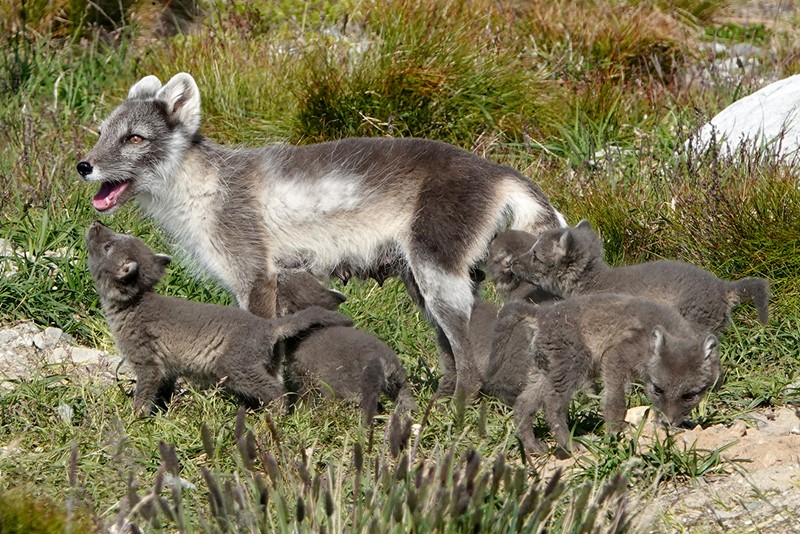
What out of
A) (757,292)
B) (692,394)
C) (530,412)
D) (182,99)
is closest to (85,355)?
(182,99)

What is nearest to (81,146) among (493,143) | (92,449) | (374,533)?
(493,143)

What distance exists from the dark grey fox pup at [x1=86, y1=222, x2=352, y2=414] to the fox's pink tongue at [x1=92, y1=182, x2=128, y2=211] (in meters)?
0.71

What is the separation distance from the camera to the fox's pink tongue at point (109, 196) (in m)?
7.03

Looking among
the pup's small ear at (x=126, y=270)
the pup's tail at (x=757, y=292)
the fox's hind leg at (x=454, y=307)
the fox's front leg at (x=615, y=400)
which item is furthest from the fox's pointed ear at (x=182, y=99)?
the pup's tail at (x=757, y=292)

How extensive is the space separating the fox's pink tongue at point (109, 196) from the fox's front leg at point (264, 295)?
1071mm

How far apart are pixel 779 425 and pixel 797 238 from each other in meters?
1.51

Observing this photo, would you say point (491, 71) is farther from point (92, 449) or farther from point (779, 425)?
point (92, 449)

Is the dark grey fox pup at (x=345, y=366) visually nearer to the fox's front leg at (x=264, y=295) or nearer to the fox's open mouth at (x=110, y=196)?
the fox's front leg at (x=264, y=295)

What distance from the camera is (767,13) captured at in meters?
14.8

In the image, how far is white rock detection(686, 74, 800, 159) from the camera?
26.6ft

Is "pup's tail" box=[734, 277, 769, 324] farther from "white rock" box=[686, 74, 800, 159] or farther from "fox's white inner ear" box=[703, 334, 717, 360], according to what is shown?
"white rock" box=[686, 74, 800, 159]

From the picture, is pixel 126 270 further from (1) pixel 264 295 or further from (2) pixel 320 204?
(2) pixel 320 204

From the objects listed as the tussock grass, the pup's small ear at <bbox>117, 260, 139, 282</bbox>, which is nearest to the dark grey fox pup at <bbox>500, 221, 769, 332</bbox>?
the tussock grass

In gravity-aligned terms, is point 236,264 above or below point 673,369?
below
